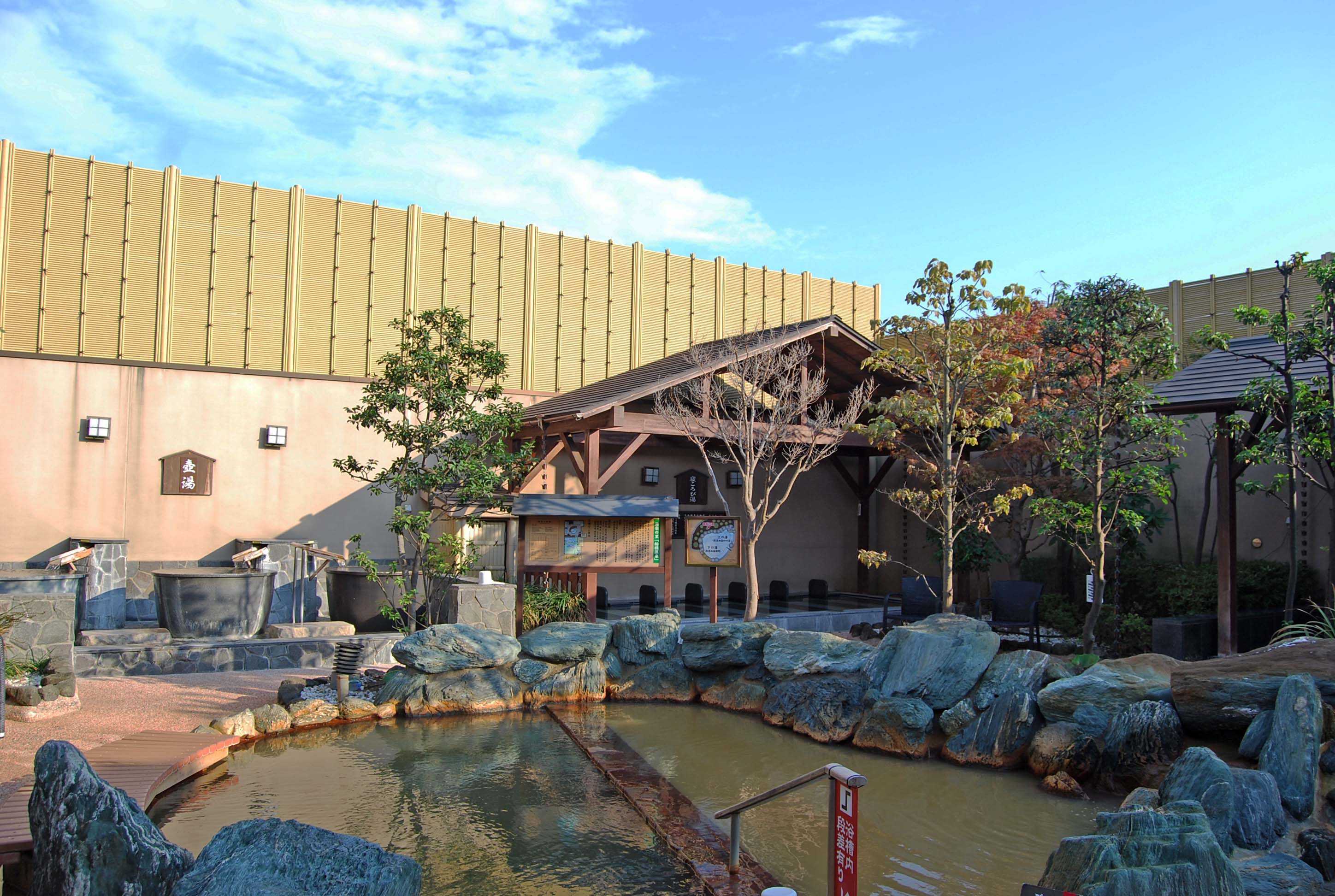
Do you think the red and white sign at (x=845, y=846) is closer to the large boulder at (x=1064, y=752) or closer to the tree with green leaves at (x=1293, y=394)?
the large boulder at (x=1064, y=752)

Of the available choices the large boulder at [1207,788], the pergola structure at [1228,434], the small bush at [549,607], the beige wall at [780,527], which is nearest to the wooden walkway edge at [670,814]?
the large boulder at [1207,788]

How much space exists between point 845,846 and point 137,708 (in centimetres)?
674

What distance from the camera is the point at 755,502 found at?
16094 millimetres

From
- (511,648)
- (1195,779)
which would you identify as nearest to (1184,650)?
(1195,779)

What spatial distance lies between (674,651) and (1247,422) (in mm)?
6471

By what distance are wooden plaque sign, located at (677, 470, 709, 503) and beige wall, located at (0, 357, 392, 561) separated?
498cm

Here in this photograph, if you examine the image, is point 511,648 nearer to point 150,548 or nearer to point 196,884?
point 196,884

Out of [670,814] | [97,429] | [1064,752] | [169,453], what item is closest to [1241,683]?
[1064,752]

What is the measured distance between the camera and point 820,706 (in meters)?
8.12

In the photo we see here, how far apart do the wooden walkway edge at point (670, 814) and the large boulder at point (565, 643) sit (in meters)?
1.18

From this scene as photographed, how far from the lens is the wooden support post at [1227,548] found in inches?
364

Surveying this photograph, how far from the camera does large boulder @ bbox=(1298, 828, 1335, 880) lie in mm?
4438

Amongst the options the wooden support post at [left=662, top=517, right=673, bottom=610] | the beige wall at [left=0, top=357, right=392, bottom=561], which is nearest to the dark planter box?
the wooden support post at [left=662, top=517, right=673, bottom=610]

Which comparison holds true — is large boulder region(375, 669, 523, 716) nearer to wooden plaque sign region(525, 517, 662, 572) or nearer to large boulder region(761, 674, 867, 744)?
wooden plaque sign region(525, 517, 662, 572)
